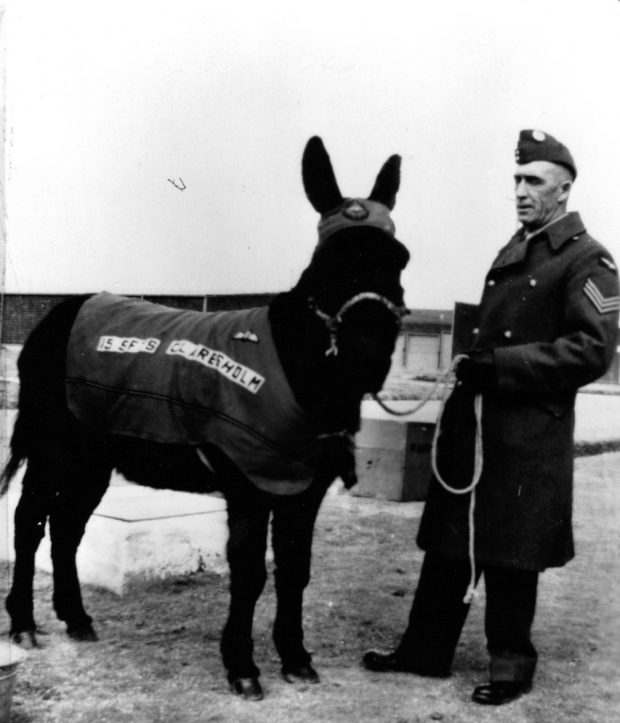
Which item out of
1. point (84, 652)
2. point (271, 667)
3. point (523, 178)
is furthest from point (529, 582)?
point (84, 652)

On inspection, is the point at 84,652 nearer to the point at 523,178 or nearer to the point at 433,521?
the point at 433,521

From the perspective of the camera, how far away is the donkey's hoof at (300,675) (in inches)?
137

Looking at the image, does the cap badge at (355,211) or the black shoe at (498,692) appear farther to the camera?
the black shoe at (498,692)

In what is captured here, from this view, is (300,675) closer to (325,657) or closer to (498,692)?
(325,657)

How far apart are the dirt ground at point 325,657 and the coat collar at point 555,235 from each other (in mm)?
1794

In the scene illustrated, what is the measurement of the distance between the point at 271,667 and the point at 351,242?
1.90 m

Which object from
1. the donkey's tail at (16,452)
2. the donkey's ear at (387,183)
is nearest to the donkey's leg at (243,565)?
the donkey's ear at (387,183)

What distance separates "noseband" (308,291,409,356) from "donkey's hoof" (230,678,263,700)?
1.34 m

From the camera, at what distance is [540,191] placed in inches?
136

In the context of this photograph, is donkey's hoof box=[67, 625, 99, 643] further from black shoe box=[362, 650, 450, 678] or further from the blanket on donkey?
black shoe box=[362, 650, 450, 678]

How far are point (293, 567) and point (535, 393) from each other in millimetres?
1212

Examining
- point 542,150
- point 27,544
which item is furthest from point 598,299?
point 27,544

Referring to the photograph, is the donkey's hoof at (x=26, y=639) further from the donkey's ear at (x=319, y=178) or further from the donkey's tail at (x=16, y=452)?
the donkey's ear at (x=319, y=178)

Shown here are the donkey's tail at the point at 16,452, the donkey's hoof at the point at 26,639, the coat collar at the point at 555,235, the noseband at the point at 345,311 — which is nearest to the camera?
the noseband at the point at 345,311
